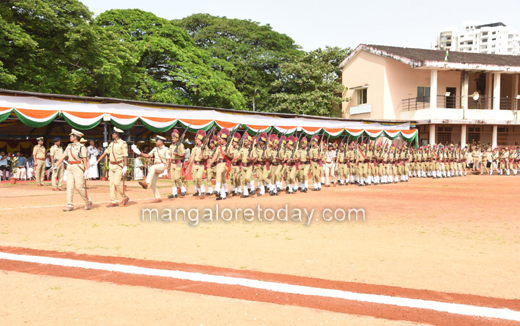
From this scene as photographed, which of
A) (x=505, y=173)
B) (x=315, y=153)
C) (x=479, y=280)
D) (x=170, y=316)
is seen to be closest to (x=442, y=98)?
(x=505, y=173)

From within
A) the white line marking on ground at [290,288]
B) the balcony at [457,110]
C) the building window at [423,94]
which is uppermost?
the building window at [423,94]

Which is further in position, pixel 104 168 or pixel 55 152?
pixel 104 168

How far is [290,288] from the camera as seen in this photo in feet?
16.5

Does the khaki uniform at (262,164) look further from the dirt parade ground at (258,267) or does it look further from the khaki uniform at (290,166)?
the dirt parade ground at (258,267)

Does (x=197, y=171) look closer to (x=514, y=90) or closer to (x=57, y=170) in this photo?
(x=57, y=170)

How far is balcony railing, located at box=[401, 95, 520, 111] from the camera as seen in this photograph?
33.1 meters

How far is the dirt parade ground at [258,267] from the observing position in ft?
14.3

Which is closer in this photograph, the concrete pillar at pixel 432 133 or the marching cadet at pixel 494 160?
the marching cadet at pixel 494 160

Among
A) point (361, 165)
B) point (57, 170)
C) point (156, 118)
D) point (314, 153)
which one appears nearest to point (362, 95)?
point (361, 165)

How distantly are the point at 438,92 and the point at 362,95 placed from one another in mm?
5983

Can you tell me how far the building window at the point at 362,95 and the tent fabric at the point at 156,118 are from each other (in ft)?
24.3

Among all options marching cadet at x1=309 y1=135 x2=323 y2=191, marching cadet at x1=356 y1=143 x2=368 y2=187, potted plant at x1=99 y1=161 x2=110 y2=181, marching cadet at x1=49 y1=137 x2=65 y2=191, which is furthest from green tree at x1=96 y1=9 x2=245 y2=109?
marching cadet at x1=309 y1=135 x2=323 y2=191

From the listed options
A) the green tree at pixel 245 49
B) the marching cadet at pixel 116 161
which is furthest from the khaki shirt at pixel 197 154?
the green tree at pixel 245 49

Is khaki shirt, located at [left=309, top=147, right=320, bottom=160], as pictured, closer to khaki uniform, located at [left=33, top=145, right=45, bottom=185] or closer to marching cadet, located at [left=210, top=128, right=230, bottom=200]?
marching cadet, located at [left=210, top=128, right=230, bottom=200]
